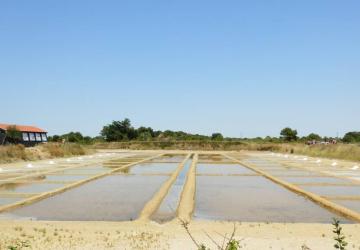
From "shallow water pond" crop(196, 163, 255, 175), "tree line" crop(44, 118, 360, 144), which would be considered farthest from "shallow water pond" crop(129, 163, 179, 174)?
"tree line" crop(44, 118, 360, 144)

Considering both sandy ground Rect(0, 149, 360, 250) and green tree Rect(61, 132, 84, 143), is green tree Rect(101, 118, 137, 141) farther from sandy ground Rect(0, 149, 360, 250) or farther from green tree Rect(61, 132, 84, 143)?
sandy ground Rect(0, 149, 360, 250)

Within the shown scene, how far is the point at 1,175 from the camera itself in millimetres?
20078

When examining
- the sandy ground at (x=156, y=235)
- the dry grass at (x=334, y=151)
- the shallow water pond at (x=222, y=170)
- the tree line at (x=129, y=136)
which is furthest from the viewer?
the tree line at (x=129, y=136)

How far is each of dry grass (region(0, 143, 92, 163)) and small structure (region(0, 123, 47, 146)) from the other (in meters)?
7.71

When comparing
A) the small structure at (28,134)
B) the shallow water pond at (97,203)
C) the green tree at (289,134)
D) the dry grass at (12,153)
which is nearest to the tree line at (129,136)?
the green tree at (289,134)

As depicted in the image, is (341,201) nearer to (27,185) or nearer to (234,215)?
(234,215)

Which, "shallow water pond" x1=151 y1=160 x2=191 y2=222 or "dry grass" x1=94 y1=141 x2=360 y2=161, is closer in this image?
"shallow water pond" x1=151 y1=160 x2=191 y2=222

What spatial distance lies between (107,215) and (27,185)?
7172mm

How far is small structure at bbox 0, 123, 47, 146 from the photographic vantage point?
4320 centimetres

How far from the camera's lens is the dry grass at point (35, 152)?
94.1ft

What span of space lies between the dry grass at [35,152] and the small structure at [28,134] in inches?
304

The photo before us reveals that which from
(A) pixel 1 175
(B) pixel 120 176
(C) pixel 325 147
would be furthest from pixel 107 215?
(C) pixel 325 147

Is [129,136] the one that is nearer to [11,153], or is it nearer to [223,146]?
[223,146]

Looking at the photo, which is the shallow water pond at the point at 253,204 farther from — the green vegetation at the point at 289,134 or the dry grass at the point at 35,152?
the green vegetation at the point at 289,134
